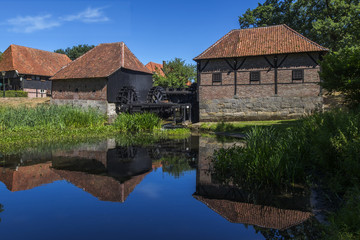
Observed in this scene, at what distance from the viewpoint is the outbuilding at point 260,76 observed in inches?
788

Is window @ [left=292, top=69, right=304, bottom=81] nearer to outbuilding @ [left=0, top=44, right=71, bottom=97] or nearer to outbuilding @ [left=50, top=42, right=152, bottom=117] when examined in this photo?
outbuilding @ [left=50, top=42, right=152, bottom=117]

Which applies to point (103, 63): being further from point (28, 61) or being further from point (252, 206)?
point (252, 206)

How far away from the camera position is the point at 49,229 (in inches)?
182

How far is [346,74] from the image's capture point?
1043 cm

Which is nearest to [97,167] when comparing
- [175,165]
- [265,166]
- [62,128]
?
[175,165]

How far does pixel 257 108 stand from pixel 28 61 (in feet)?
93.0

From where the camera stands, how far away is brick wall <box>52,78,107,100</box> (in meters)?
24.7

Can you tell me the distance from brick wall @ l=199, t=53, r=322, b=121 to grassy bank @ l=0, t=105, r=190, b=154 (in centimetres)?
560

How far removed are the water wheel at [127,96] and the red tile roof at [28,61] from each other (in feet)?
47.6

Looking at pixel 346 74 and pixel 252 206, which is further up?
pixel 346 74

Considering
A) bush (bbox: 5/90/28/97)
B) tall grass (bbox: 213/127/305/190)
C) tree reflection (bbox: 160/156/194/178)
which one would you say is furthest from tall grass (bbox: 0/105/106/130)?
bush (bbox: 5/90/28/97)

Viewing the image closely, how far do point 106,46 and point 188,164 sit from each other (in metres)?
21.9

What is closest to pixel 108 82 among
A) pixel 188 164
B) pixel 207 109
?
pixel 207 109

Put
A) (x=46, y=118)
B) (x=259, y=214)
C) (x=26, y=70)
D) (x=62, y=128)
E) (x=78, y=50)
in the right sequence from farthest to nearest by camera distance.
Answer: (x=78, y=50) → (x=26, y=70) → (x=46, y=118) → (x=62, y=128) → (x=259, y=214)
